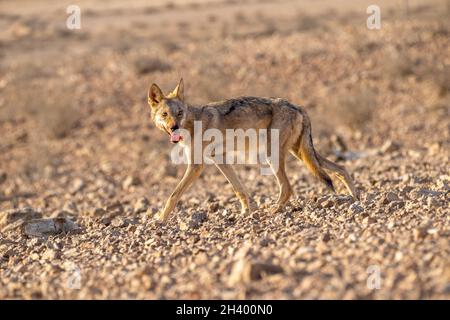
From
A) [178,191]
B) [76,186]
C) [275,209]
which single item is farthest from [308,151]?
[76,186]

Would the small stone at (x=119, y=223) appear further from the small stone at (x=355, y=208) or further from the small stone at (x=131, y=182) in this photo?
the small stone at (x=131, y=182)

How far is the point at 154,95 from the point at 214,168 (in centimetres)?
549

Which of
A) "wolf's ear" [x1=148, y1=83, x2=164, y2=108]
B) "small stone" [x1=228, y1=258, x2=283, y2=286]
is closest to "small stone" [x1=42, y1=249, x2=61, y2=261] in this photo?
"wolf's ear" [x1=148, y1=83, x2=164, y2=108]

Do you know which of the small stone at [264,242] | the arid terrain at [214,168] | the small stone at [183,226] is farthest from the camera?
the small stone at [183,226]

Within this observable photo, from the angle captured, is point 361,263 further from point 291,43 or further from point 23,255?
point 291,43

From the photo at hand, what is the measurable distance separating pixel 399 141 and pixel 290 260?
9.49 m

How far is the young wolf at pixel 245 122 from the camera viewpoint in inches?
335

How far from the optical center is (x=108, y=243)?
754 cm

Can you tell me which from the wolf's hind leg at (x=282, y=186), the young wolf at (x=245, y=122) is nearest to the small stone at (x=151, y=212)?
the young wolf at (x=245, y=122)

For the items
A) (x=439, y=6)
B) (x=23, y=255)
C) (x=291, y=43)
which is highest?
(x=439, y=6)

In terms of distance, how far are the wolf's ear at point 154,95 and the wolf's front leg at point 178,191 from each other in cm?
78

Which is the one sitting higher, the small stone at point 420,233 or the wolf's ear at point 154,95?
the wolf's ear at point 154,95

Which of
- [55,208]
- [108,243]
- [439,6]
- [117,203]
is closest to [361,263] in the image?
[108,243]

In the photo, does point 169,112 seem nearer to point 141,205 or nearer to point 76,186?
Answer: point 141,205
